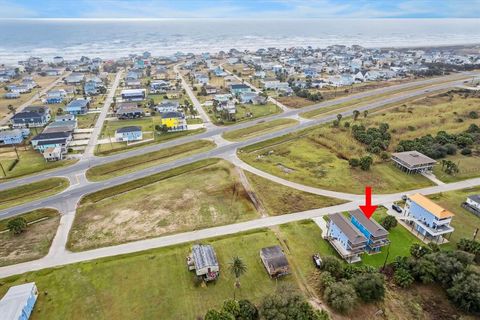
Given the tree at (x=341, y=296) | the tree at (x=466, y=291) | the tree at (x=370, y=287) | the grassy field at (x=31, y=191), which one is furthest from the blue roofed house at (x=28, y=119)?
the tree at (x=466, y=291)

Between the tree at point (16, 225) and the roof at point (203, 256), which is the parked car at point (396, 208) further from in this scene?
the tree at point (16, 225)

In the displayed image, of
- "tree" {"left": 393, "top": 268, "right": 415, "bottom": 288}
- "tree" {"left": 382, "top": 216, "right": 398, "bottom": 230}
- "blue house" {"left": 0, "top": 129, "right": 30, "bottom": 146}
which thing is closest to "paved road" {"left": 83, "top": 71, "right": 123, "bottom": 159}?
"blue house" {"left": 0, "top": 129, "right": 30, "bottom": 146}

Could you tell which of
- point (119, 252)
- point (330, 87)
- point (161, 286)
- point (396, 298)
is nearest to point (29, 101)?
point (119, 252)

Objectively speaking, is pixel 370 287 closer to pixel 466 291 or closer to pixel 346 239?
pixel 346 239

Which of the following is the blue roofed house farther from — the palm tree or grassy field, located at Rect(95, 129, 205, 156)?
the palm tree

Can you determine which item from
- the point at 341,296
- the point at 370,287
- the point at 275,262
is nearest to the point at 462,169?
the point at 370,287

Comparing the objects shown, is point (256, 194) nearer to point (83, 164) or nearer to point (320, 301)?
point (320, 301)
